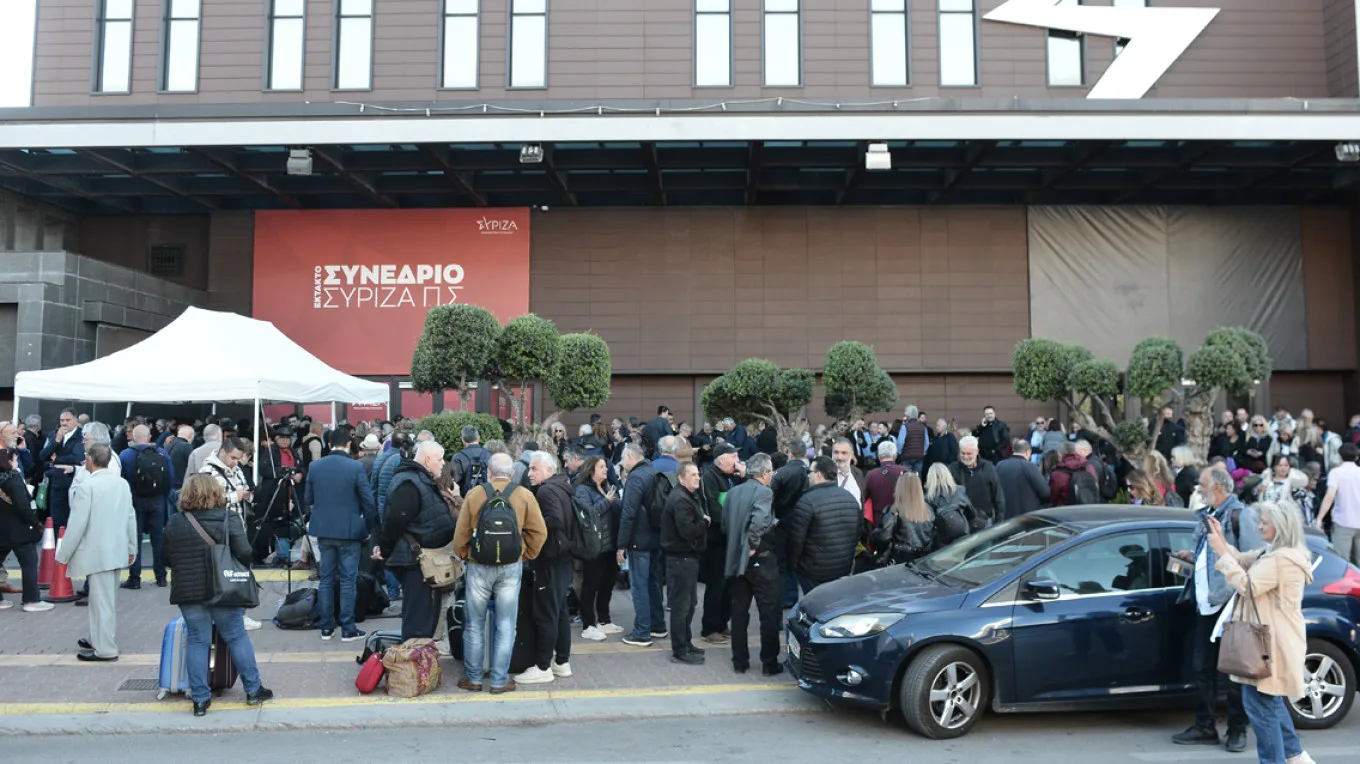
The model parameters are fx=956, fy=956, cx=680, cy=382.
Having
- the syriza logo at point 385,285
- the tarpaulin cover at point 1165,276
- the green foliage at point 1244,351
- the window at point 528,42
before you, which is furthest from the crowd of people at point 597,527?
the window at point 528,42

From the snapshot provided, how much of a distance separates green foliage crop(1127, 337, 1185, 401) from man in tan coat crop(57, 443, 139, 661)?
14435 mm

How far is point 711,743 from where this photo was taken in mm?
6117

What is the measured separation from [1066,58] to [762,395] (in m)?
12.3

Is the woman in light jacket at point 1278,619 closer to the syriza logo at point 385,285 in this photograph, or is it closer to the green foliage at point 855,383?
the green foliage at point 855,383

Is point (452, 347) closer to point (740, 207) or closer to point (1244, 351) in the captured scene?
point (740, 207)

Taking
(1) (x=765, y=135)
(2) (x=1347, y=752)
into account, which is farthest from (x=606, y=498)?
(1) (x=765, y=135)

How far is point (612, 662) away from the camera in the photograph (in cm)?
790

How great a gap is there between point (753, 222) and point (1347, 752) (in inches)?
711

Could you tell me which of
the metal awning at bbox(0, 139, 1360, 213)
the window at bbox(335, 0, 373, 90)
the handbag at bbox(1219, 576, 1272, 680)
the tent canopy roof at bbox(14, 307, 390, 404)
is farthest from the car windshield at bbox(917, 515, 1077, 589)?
the window at bbox(335, 0, 373, 90)

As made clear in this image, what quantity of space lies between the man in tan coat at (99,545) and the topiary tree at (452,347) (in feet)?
20.8

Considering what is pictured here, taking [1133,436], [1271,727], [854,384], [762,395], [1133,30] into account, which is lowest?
[1271,727]

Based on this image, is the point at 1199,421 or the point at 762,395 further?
the point at 762,395

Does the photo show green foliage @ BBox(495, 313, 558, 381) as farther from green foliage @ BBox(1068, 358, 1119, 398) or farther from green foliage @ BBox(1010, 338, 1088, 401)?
green foliage @ BBox(1068, 358, 1119, 398)

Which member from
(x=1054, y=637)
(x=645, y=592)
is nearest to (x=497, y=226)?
(x=645, y=592)
